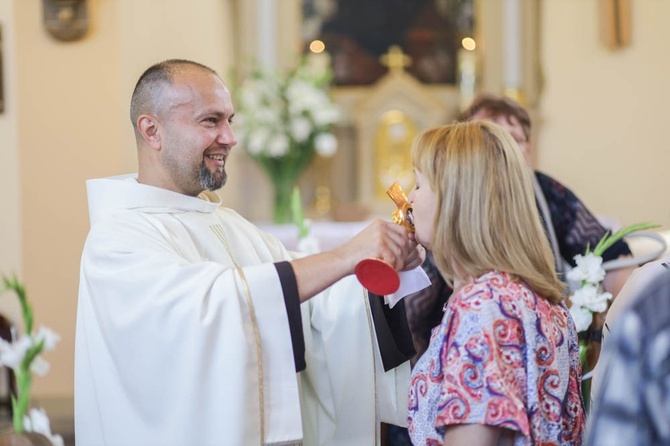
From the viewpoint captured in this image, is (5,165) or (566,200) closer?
(566,200)

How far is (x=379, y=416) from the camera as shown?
294 cm

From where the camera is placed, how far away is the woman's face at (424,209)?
217 cm

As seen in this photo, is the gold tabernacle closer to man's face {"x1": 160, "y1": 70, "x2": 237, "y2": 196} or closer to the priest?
the priest

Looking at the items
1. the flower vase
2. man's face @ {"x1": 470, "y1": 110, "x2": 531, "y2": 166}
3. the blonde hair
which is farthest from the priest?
the flower vase

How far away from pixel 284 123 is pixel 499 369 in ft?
16.2

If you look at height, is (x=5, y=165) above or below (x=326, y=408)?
above

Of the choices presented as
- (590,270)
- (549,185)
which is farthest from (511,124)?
(590,270)

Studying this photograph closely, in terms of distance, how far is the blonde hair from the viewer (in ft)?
6.86

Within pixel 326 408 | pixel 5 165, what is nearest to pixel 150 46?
pixel 5 165

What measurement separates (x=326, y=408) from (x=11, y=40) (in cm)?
333

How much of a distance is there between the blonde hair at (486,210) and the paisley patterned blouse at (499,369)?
5 centimetres

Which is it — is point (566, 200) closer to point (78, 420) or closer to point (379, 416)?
point (379, 416)

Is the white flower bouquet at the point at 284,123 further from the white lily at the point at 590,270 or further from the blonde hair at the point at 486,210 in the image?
the blonde hair at the point at 486,210

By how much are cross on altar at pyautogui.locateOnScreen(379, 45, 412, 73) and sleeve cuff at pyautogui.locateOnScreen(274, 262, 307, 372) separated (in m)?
5.13
